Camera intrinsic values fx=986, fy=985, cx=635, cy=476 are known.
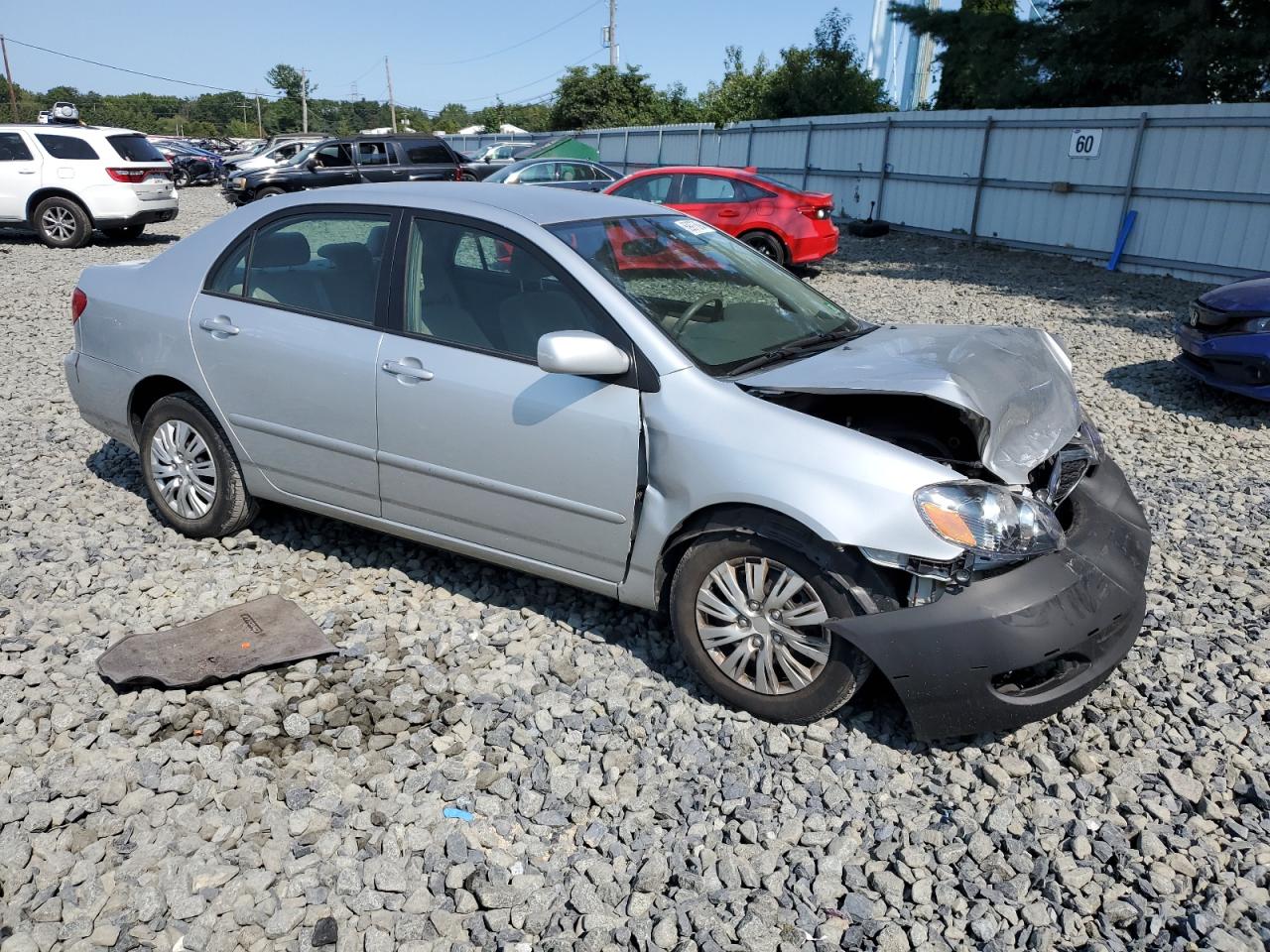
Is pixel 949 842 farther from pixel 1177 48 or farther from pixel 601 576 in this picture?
pixel 1177 48

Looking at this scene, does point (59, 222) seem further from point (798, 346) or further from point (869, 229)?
point (798, 346)

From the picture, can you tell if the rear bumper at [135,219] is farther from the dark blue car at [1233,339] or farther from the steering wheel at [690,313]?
the dark blue car at [1233,339]

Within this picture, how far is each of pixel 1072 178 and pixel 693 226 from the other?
13.5 meters

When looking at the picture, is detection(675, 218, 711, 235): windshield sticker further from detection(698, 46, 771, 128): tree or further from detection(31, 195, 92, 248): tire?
detection(698, 46, 771, 128): tree

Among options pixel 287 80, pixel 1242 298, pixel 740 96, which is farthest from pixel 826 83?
pixel 287 80

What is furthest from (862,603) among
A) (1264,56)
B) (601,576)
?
(1264,56)

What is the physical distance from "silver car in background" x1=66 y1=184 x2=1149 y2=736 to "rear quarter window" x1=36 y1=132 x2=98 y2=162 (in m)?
12.9

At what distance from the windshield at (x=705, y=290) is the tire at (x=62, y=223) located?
48.4 ft

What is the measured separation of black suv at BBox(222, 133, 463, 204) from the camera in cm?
1991

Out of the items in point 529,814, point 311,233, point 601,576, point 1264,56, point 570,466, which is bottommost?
point 529,814

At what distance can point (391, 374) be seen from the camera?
388 cm

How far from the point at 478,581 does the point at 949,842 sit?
2.36 meters

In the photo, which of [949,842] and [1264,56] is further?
[1264,56]

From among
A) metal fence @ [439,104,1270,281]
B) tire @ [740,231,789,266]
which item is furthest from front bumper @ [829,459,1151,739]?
metal fence @ [439,104,1270,281]
